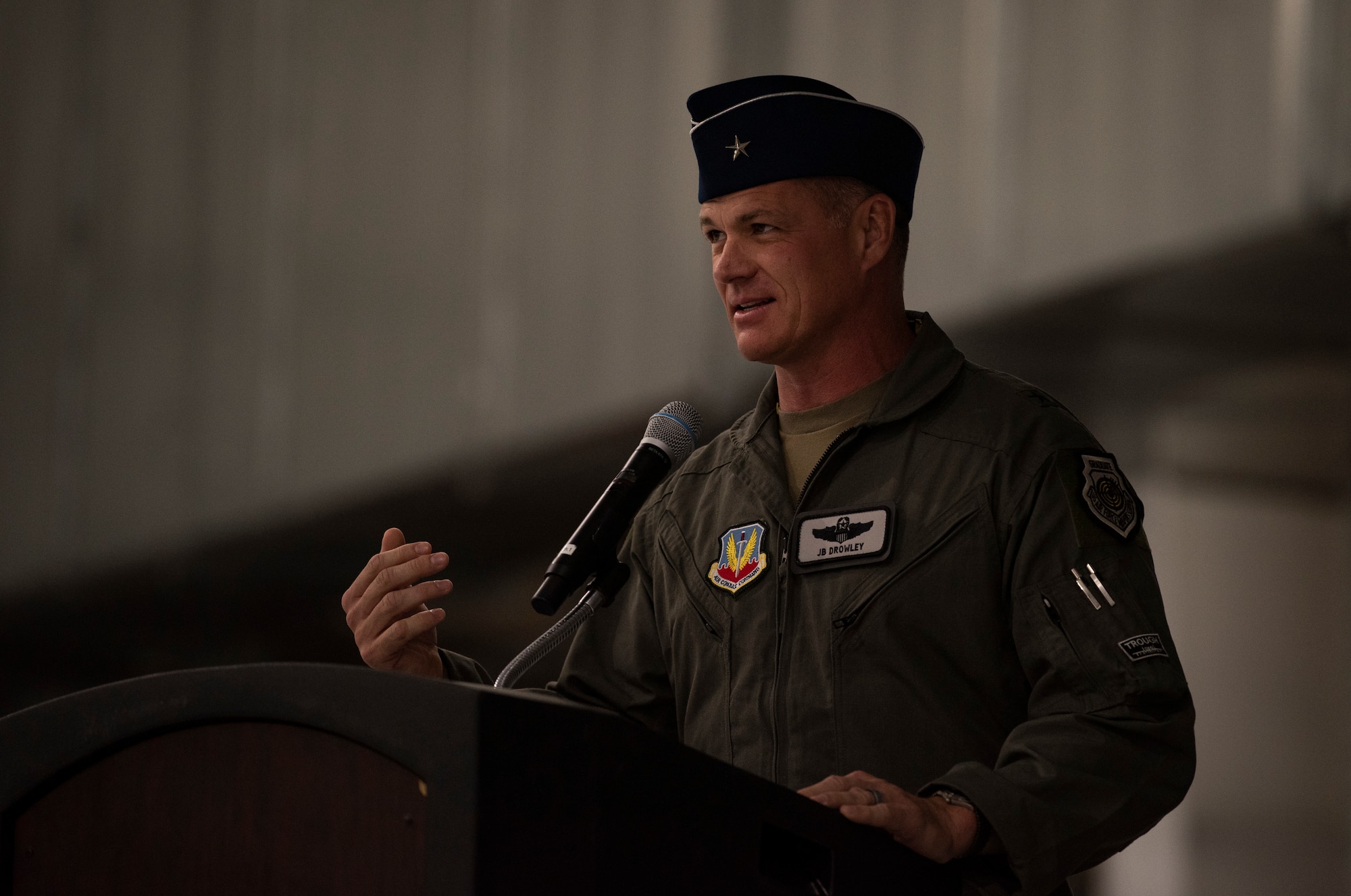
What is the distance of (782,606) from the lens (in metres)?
1.27

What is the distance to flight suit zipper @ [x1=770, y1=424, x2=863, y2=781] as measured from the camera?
49.3 inches

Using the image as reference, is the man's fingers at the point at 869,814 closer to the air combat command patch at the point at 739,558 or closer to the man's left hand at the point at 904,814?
the man's left hand at the point at 904,814

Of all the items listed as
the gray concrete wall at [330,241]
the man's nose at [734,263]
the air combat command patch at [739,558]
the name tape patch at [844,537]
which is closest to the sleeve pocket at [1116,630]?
the name tape patch at [844,537]

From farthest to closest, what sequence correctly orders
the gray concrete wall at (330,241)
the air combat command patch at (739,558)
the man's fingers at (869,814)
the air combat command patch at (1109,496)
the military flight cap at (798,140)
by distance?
the gray concrete wall at (330,241) < the military flight cap at (798,140) < the air combat command patch at (739,558) < the air combat command patch at (1109,496) < the man's fingers at (869,814)

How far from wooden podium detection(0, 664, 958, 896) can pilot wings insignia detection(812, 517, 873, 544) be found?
0.43 meters

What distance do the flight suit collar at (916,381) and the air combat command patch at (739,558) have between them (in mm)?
104

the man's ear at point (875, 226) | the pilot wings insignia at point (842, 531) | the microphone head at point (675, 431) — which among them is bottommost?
the pilot wings insignia at point (842, 531)

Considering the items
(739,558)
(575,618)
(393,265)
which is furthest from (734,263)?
(393,265)

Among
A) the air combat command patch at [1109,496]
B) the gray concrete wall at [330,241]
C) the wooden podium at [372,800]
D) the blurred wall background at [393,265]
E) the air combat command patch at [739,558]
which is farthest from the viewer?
the gray concrete wall at [330,241]

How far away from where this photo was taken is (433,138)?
3490 mm

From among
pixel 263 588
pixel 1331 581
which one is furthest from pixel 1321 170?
pixel 263 588

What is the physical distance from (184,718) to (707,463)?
78 centimetres

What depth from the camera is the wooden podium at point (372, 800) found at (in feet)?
2.23

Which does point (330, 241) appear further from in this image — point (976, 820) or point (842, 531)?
point (976, 820)
